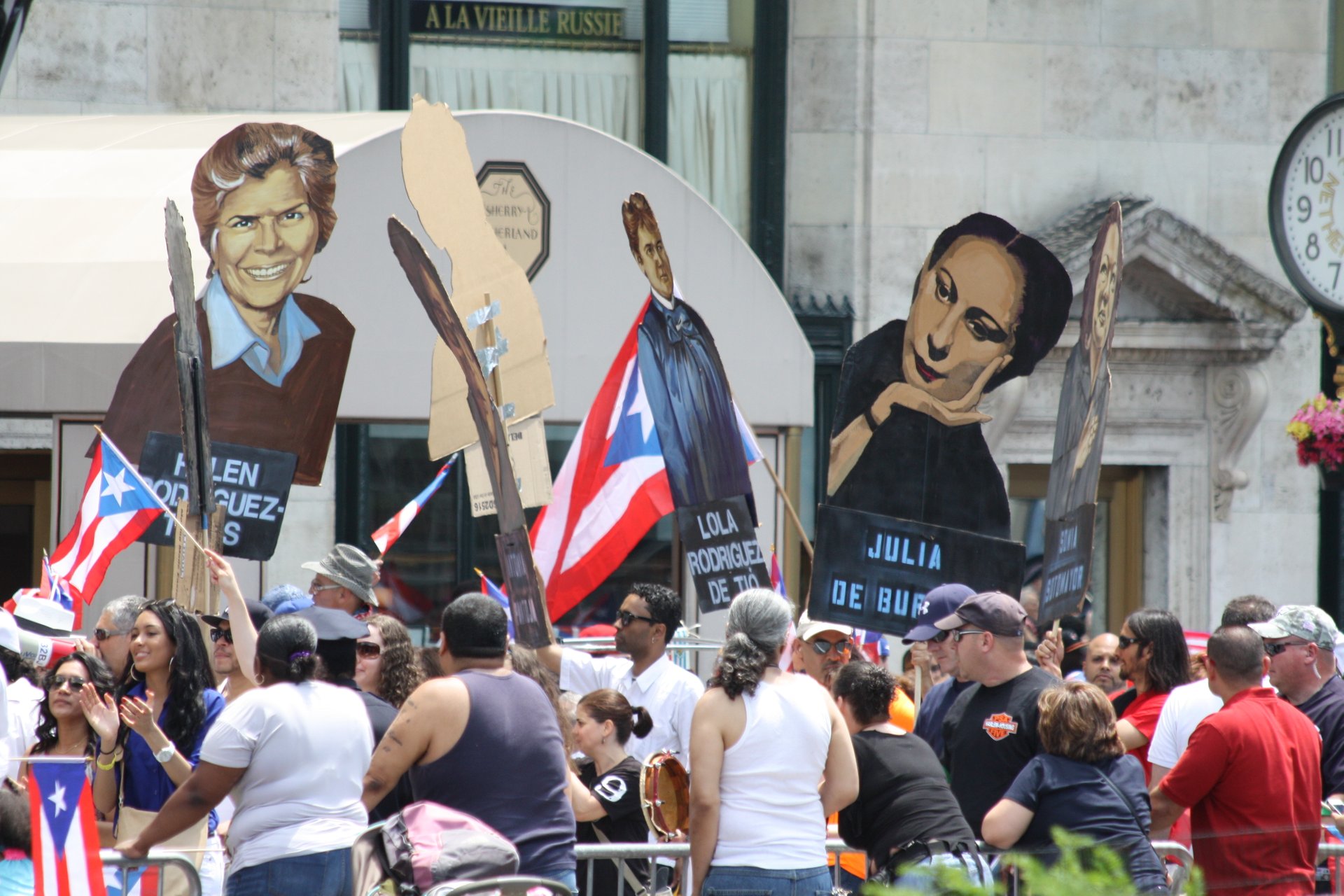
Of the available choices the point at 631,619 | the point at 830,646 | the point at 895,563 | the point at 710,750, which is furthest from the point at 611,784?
the point at 895,563

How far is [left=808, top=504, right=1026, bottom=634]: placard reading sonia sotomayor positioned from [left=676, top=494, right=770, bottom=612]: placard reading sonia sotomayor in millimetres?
374

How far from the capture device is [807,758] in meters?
5.91

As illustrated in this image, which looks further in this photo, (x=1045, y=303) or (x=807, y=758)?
(x=1045, y=303)

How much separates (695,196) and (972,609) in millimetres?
6238

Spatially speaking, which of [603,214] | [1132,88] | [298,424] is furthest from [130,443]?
[1132,88]

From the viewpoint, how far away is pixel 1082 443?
9164 millimetres

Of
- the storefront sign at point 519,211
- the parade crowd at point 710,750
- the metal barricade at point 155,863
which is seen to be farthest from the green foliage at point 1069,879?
the storefront sign at point 519,211

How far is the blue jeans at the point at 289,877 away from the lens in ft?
18.5

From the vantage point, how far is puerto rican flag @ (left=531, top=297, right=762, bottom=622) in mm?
9641

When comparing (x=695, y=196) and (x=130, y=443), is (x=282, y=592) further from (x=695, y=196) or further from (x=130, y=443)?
(x=695, y=196)

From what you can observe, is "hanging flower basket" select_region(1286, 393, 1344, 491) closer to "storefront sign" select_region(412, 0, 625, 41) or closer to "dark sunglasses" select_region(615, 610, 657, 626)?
"dark sunglasses" select_region(615, 610, 657, 626)

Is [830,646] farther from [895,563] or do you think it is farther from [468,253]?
[468,253]

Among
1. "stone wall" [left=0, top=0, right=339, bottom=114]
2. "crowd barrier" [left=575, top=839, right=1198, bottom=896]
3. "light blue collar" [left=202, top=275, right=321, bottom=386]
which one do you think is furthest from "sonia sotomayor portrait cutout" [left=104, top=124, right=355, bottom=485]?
"crowd barrier" [left=575, top=839, right=1198, bottom=896]

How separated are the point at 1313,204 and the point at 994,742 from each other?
4.27 meters
